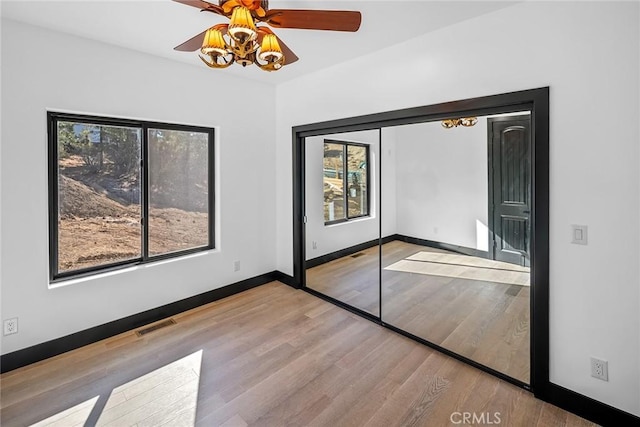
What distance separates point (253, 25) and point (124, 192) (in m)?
2.36

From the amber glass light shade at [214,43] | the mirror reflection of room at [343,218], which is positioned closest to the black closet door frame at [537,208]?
the mirror reflection of room at [343,218]

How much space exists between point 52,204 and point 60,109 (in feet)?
2.64

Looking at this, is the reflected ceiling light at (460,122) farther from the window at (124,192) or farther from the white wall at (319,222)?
the window at (124,192)

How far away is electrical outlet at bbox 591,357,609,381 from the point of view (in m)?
1.89

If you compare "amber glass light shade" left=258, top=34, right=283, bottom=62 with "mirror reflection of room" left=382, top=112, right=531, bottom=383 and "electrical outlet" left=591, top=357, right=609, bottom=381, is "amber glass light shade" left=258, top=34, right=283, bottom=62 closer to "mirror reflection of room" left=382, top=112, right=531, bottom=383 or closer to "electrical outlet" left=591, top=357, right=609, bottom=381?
"mirror reflection of room" left=382, top=112, right=531, bottom=383

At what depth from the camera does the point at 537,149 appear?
2.08 metres

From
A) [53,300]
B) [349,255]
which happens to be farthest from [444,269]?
[53,300]

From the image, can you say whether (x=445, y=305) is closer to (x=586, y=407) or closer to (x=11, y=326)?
(x=586, y=407)

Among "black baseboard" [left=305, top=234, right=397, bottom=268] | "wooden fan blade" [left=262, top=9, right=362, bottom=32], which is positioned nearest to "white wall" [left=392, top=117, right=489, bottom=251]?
"black baseboard" [left=305, top=234, right=397, bottom=268]

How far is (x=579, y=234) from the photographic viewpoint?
1963 mm

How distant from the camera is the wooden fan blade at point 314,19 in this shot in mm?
1660

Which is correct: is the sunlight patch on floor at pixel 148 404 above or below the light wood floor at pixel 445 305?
below
